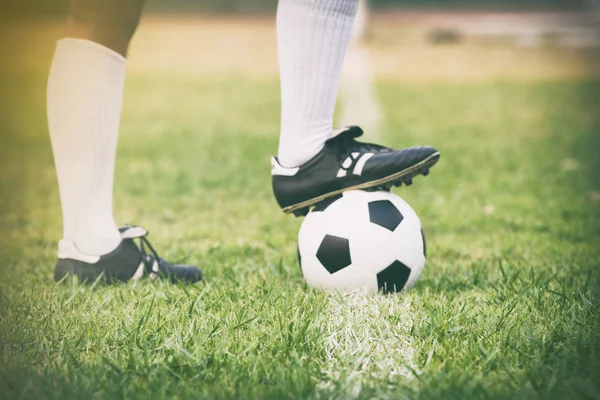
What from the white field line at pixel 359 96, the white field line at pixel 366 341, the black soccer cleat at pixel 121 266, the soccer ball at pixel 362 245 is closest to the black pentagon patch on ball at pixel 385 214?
the soccer ball at pixel 362 245

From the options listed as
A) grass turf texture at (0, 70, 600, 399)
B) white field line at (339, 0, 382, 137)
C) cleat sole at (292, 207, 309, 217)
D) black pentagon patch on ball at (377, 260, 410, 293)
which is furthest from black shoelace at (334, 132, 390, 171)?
white field line at (339, 0, 382, 137)

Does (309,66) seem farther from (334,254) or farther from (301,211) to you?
(334,254)

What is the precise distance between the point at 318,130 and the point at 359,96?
8281mm

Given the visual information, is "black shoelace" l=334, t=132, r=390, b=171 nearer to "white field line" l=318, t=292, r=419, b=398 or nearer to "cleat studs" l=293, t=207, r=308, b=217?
"cleat studs" l=293, t=207, r=308, b=217

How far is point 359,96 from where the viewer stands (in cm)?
1086

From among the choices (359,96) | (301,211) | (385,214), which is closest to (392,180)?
(385,214)

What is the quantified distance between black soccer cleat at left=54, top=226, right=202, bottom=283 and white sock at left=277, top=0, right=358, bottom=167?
0.58 m

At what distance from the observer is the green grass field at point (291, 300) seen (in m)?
1.91

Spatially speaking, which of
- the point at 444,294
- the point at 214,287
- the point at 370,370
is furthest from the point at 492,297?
the point at 214,287

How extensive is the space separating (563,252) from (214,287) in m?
1.64

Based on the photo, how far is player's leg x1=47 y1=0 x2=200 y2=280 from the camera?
2650mm

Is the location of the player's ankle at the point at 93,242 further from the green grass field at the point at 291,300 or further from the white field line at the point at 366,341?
the white field line at the point at 366,341

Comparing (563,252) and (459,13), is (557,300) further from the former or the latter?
(459,13)

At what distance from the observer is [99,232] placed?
278cm
